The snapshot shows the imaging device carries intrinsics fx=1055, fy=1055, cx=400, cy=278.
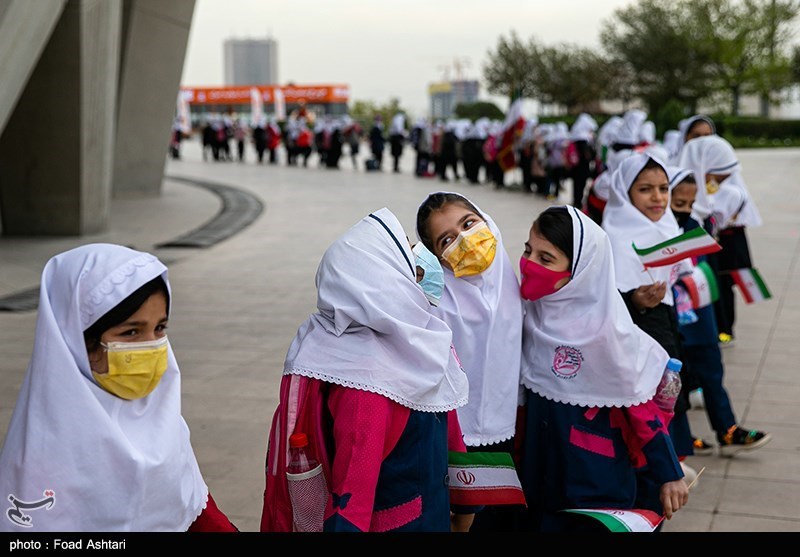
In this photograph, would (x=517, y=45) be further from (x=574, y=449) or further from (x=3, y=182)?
(x=574, y=449)

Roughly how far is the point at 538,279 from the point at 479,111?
5355 centimetres

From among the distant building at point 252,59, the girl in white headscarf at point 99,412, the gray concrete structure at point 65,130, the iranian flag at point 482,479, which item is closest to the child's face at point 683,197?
the iranian flag at point 482,479

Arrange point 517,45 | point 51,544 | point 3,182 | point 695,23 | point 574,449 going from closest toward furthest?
point 51,544, point 574,449, point 3,182, point 695,23, point 517,45

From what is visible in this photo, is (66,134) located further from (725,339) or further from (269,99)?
(269,99)

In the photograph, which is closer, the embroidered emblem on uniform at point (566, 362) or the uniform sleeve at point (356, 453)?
the uniform sleeve at point (356, 453)

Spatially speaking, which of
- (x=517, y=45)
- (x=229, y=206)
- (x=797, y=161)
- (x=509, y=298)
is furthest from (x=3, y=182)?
(x=517, y=45)

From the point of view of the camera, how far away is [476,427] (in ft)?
11.3

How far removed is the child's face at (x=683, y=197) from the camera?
5578mm

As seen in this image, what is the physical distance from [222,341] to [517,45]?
4624 cm

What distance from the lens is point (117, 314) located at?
8.07 feet

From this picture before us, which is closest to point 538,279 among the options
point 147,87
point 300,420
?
point 300,420

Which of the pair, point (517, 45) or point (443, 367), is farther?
point (517, 45)

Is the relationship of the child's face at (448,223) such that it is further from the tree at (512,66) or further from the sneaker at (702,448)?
the tree at (512,66)

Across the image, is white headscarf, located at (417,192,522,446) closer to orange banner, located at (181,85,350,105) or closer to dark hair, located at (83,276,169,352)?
dark hair, located at (83,276,169,352)
